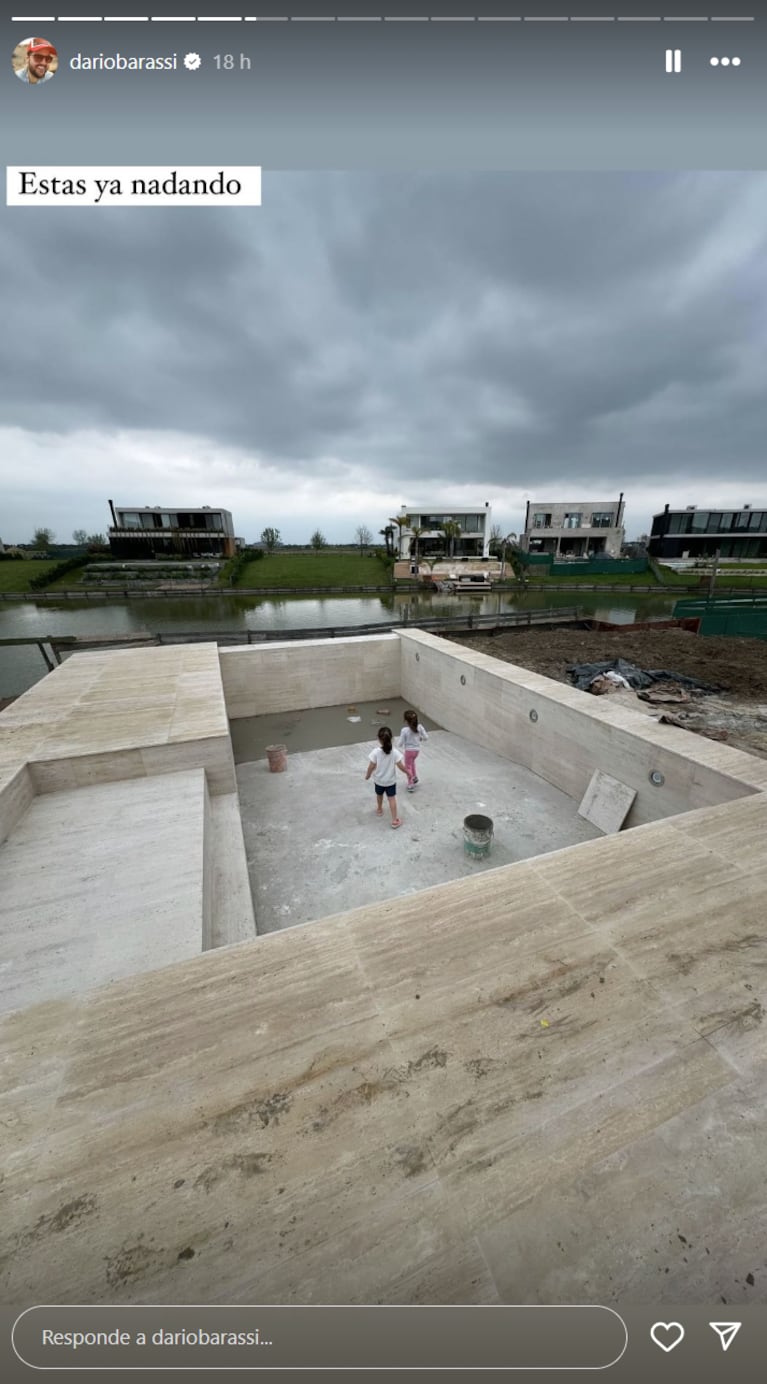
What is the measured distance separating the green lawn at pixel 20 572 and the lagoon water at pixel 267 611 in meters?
6.92

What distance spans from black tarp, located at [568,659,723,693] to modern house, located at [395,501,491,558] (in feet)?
140

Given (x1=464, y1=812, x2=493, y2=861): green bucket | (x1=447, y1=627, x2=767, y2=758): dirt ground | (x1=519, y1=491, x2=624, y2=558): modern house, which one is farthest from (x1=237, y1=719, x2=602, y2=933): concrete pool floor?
(x1=519, y1=491, x2=624, y2=558): modern house

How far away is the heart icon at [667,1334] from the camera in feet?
4.51

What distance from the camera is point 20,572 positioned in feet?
153

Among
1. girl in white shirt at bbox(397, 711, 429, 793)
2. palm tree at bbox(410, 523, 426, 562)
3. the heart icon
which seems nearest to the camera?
the heart icon

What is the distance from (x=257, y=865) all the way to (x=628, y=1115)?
539 cm

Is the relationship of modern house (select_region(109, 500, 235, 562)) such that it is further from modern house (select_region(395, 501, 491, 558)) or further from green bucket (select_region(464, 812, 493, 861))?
green bucket (select_region(464, 812, 493, 861))

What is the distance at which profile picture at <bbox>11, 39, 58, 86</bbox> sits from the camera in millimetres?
2934

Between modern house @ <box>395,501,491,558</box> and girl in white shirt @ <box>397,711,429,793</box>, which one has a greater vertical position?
modern house @ <box>395,501,491,558</box>

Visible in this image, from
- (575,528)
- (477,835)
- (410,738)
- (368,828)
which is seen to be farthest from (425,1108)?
(575,528)

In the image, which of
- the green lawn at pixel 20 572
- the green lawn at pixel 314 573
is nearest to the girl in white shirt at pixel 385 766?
the green lawn at pixel 314 573

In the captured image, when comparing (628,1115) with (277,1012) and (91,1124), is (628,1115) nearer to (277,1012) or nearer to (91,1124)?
(277,1012)

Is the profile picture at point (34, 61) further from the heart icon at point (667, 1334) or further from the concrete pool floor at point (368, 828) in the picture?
the concrete pool floor at point (368, 828)

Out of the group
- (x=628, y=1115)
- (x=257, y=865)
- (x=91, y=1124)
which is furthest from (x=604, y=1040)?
(x=257, y=865)
